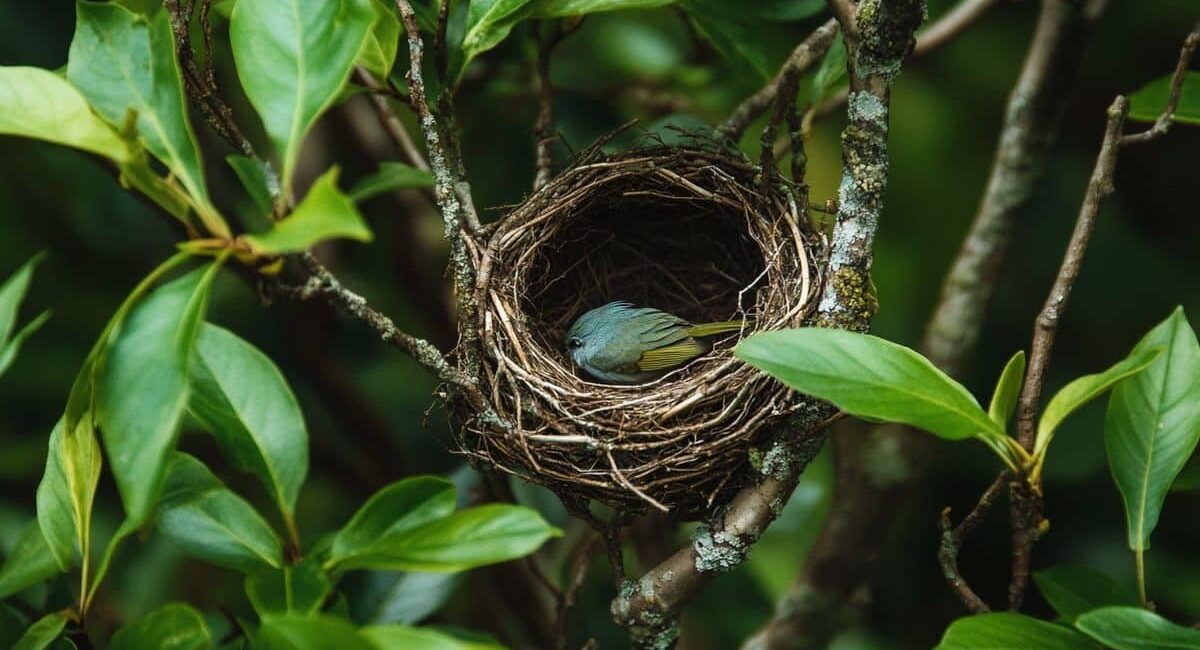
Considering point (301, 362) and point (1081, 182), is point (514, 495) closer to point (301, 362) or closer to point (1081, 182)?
point (301, 362)

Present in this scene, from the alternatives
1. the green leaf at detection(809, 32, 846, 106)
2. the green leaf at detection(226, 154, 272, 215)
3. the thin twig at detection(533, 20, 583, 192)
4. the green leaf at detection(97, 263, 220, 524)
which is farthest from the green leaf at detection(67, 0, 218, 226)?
the green leaf at detection(809, 32, 846, 106)

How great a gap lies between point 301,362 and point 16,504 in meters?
0.86

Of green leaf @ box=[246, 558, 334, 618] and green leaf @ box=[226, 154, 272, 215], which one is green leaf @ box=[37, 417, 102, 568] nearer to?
green leaf @ box=[246, 558, 334, 618]

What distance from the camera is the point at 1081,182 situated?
341 cm

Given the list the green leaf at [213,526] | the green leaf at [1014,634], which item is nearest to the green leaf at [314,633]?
the green leaf at [213,526]

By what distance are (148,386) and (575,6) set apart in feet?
3.32

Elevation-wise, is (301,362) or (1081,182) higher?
(1081,182)

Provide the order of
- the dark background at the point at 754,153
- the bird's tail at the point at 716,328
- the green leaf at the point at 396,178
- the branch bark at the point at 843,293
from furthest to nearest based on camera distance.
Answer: the dark background at the point at 754,153
the bird's tail at the point at 716,328
the green leaf at the point at 396,178
the branch bark at the point at 843,293

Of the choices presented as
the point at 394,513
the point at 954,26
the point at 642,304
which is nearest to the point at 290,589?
the point at 394,513

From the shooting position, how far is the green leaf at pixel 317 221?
1.20 m

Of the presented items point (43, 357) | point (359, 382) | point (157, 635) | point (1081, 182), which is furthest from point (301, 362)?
point (1081, 182)

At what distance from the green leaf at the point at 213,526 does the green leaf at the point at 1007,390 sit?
109 cm

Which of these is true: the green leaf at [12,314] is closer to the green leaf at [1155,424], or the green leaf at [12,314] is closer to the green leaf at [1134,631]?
the green leaf at [1134,631]

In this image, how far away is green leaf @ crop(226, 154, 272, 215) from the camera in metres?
1.51
